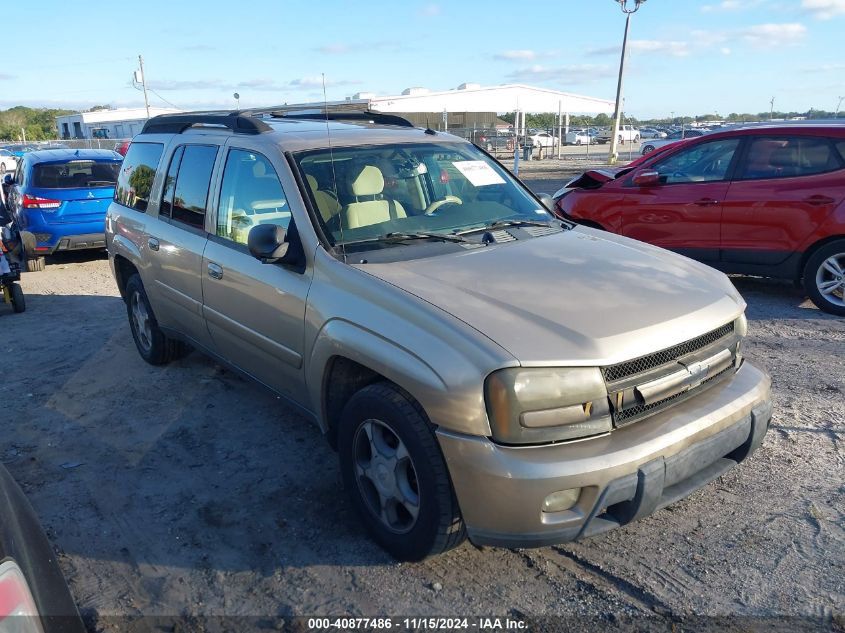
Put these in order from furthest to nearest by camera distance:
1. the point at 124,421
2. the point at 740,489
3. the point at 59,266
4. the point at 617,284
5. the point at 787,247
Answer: the point at 59,266, the point at 787,247, the point at 124,421, the point at 740,489, the point at 617,284

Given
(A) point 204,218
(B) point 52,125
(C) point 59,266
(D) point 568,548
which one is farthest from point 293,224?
(B) point 52,125

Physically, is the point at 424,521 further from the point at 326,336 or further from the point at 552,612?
the point at 326,336

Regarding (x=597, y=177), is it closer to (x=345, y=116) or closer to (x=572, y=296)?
(x=345, y=116)

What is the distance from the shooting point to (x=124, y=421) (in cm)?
481

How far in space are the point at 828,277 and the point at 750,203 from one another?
1.01 meters

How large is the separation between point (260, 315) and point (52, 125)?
8703cm

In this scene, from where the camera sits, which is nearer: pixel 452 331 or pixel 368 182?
pixel 452 331

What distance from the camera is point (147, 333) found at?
5.76 metres

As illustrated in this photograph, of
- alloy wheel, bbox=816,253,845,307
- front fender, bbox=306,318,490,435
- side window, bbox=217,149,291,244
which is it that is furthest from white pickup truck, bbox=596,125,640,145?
front fender, bbox=306,318,490,435

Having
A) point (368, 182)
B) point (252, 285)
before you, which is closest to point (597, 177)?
point (368, 182)

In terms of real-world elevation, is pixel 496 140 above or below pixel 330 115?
below

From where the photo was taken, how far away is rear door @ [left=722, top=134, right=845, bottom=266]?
6578 millimetres

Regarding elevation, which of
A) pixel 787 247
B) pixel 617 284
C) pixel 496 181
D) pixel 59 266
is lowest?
pixel 59 266

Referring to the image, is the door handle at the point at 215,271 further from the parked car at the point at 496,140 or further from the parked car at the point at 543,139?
the parked car at the point at 543,139
